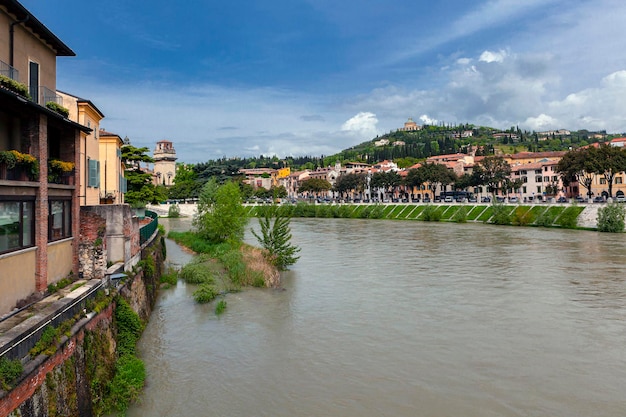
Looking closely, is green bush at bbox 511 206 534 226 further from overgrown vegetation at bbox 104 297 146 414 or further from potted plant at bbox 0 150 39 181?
potted plant at bbox 0 150 39 181

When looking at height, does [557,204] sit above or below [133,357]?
above

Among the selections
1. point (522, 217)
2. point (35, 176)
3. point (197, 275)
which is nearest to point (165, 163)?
point (522, 217)

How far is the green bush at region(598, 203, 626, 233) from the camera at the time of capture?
5009 centimetres

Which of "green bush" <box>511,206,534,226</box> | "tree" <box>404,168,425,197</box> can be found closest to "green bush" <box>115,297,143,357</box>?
"green bush" <box>511,206,534,226</box>

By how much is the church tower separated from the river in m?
131

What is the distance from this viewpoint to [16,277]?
11.5 m

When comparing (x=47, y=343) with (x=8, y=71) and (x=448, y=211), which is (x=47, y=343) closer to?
(x=8, y=71)

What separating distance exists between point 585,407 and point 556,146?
688 ft

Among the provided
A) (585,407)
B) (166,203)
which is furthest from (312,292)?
(166,203)

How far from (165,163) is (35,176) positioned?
146006mm

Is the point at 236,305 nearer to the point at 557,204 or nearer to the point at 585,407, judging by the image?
the point at 585,407

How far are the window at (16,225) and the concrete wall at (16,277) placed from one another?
0.23 m

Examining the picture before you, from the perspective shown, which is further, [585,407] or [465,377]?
[465,377]

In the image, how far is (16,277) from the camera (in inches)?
454
